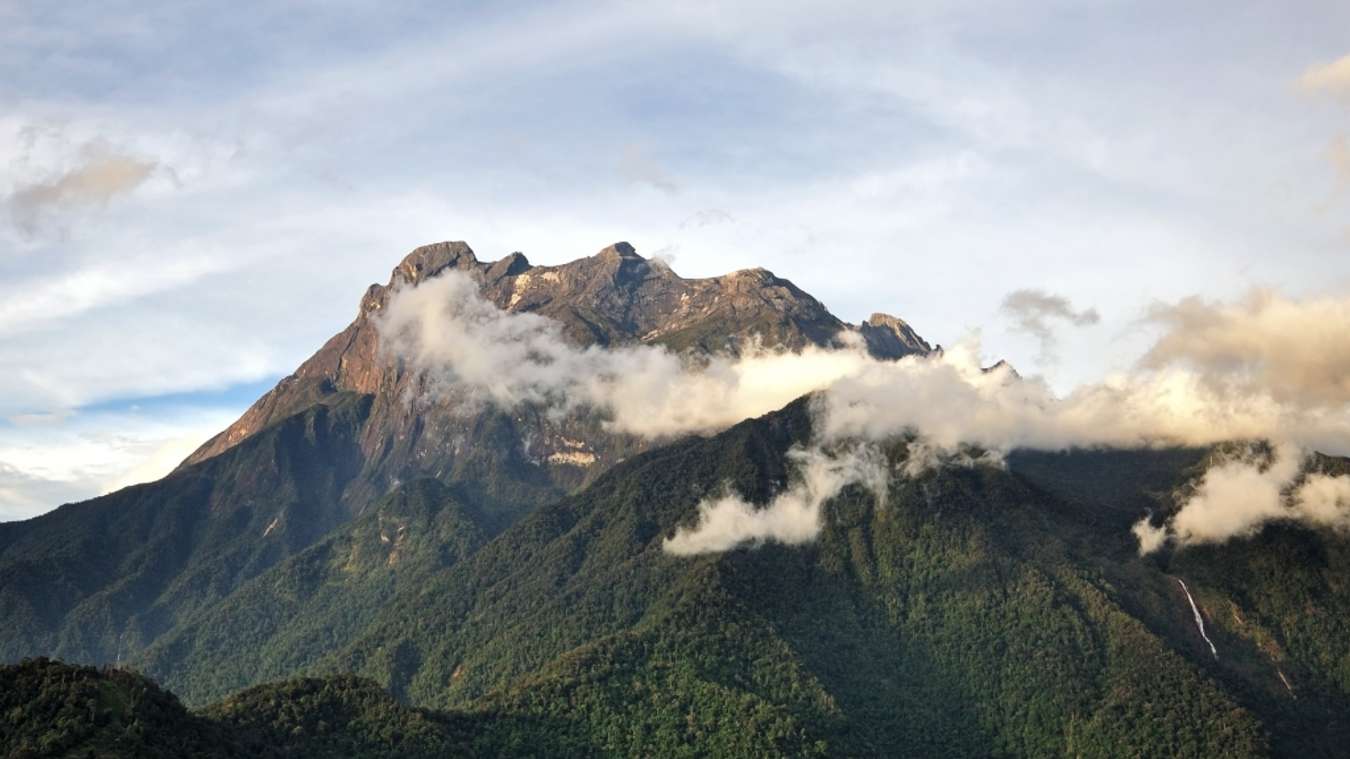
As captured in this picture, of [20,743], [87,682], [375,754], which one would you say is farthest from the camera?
[375,754]

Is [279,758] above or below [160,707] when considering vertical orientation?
below

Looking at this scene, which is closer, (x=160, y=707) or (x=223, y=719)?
(x=160, y=707)

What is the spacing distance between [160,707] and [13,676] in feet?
60.5

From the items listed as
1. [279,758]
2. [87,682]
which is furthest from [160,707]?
[279,758]

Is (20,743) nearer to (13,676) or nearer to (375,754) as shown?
(13,676)

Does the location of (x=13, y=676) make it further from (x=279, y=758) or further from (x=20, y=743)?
(x=279, y=758)

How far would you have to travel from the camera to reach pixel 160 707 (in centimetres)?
16812

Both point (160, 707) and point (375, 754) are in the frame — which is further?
point (375, 754)

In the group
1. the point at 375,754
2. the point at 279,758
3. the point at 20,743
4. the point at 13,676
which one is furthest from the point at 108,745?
the point at 375,754

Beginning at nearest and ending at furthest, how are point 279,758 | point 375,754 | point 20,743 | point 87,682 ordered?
point 20,743
point 87,682
point 279,758
point 375,754

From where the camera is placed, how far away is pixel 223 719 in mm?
191000

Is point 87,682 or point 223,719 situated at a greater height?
point 87,682

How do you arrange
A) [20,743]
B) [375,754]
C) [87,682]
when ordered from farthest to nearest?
[375,754] < [87,682] < [20,743]

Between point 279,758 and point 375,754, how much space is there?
17011 millimetres
